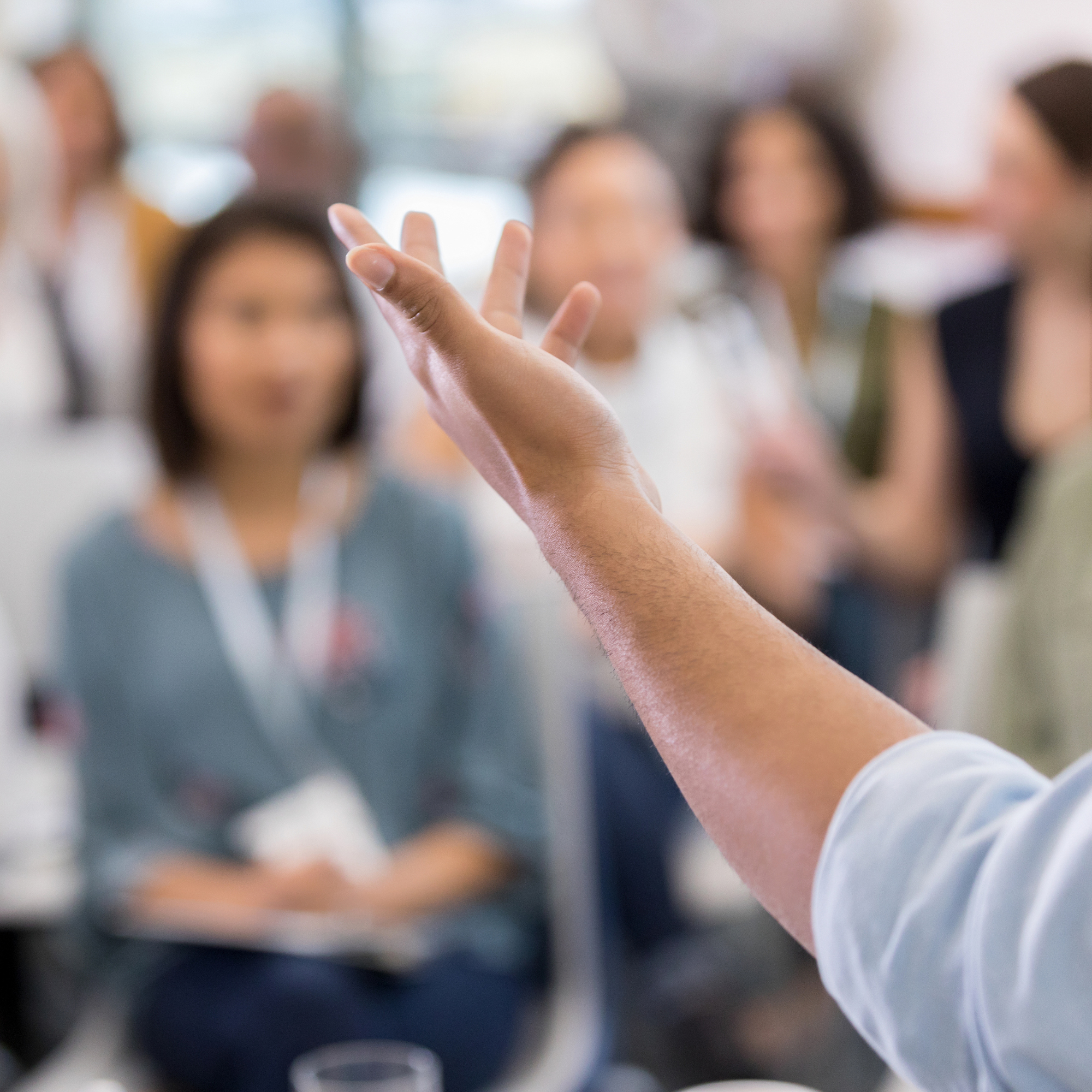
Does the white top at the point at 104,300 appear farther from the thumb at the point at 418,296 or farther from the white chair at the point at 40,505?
the thumb at the point at 418,296

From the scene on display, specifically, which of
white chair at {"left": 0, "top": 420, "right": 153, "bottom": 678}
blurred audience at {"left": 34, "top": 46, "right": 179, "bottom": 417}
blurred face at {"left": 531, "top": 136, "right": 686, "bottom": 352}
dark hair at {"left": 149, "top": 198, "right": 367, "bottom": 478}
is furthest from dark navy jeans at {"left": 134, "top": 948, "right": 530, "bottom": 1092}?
blurred audience at {"left": 34, "top": 46, "right": 179, "bottom": 417}

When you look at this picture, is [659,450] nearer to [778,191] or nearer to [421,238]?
[778,191]

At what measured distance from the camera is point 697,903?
1900 millimetres

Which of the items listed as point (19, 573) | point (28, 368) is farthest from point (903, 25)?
point (19, 573)

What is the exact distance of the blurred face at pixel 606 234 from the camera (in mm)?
2258

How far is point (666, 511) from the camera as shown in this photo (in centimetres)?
59

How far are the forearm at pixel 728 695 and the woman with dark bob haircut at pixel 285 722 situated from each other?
A: 0.86 metres

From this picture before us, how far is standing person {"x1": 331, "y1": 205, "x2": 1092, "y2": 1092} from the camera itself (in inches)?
18.5

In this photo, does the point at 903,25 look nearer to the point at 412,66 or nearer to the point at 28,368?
the point at 412,66

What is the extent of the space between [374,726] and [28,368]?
1.23 m

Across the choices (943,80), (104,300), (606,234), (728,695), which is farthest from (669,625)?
(943,80)

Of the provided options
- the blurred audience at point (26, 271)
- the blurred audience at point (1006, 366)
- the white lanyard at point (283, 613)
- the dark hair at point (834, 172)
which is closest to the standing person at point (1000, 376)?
the blurred audience at point (1006, 366)

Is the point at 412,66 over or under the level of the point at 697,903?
over

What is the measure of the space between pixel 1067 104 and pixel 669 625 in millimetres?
1191
